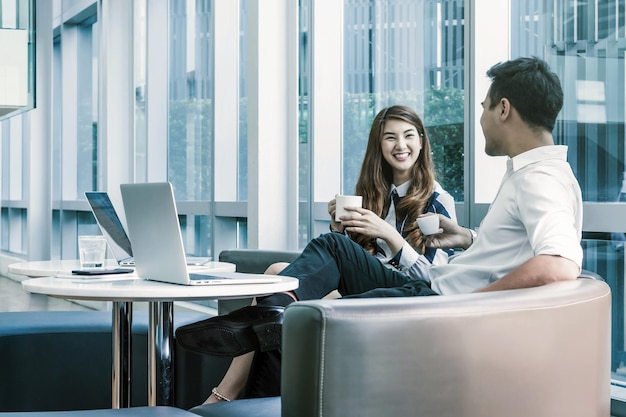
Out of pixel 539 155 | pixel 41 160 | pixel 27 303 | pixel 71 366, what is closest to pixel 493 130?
pixel 539 155

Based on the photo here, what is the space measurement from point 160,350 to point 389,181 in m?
1.43

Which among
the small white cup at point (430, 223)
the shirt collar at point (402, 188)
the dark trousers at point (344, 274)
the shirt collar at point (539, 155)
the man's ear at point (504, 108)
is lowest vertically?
the dark trousers at point (344, 274)

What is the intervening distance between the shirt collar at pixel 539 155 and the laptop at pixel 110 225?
1.27 metres

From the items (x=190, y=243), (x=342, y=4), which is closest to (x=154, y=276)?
(x=342, y=4)

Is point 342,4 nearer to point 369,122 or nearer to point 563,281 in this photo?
point 369,122

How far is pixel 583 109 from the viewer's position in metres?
3.22

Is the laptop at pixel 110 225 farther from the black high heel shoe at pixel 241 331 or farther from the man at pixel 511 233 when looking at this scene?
the black high heel shoe at pixel 241 331

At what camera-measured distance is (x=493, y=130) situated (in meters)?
2.59

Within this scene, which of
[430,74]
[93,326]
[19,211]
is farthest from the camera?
[19,211]

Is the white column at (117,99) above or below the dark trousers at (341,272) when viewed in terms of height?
above

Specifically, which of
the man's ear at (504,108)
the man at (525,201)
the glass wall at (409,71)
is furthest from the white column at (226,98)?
the man's ear at (504,108)

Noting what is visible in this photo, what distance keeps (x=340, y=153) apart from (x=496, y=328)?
2.93 meters

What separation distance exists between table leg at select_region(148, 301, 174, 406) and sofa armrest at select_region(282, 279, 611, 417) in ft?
3.05

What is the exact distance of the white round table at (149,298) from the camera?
219 centimetres
